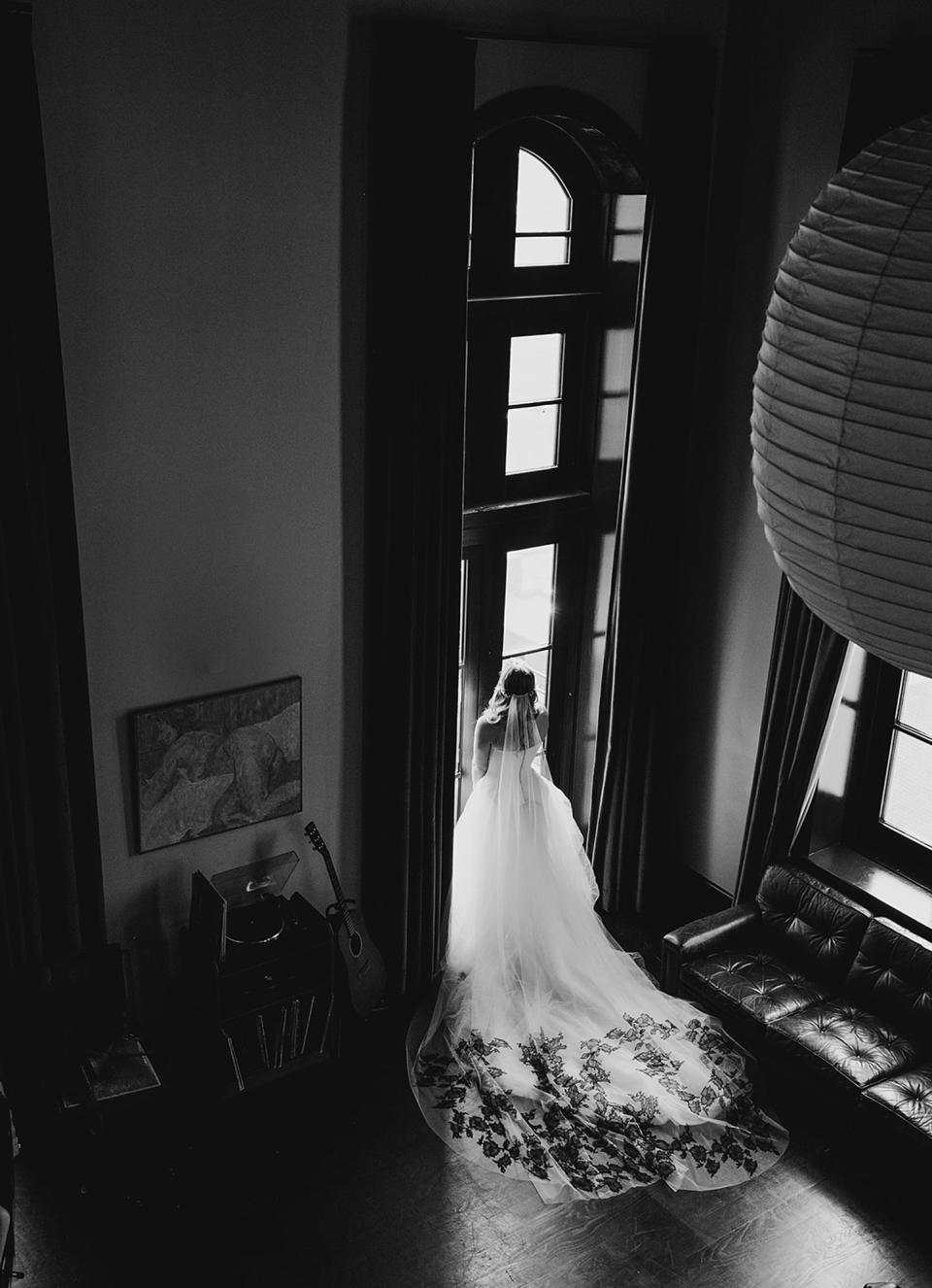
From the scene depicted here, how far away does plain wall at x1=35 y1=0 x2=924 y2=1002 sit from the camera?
4.31 metres

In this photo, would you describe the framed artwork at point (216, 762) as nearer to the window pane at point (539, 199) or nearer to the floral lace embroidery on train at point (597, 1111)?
the floral lace embroidery on train at point (597, 1111)

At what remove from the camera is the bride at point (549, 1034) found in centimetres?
504

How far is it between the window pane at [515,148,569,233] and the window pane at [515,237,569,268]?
1.5 inches

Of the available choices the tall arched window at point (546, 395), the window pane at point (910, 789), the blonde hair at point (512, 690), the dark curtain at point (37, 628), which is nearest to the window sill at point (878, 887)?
the window pane at point (910, 789)

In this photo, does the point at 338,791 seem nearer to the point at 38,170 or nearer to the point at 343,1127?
the point at 343,1127

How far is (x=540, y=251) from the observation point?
5.57 meters

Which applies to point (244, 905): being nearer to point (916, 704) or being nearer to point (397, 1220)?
point (397, 1220)

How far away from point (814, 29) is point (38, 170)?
10.5ft

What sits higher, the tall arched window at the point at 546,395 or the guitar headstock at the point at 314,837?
the tall arched window at the point at 546,395

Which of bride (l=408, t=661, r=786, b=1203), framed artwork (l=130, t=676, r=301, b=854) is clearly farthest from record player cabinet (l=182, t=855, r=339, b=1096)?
bride (l=408, t=661, r=786, b=1203)

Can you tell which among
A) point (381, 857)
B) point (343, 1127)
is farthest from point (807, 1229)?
point (381, 857)

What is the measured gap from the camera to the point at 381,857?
561cm

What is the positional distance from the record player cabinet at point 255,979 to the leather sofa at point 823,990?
1.65 metres

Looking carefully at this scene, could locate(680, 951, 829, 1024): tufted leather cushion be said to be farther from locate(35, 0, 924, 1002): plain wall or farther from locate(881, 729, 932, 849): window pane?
locate(35, 0, 924, 1002): plain wall
